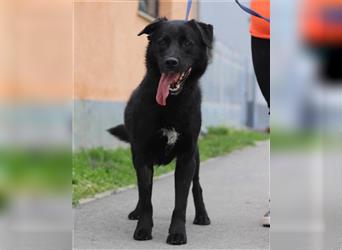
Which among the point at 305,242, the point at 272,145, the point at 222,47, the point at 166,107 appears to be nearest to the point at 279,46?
the point at 272,145

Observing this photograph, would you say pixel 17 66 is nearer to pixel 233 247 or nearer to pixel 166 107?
pixel 166 107

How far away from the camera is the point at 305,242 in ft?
5.51

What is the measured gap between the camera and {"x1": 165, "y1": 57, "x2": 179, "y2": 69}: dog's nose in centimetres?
314

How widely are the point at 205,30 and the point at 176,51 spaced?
0.91 feet

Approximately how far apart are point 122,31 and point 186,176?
4.42 m

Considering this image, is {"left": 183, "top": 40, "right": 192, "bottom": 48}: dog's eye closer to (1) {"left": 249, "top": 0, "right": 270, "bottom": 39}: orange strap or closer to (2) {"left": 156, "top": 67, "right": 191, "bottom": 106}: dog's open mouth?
(2) {"left": 156, "top": 67, "right": 191, "bottom": 106}: dog's open mouth

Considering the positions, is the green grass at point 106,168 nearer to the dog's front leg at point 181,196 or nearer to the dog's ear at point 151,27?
the dog's front leg at point 181,196

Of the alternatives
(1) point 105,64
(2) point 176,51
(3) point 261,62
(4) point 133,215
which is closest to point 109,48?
(1) point 105,64

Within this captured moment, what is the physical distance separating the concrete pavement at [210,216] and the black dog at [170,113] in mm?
169

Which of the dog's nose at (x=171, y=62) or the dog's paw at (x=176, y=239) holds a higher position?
the dog's nose at (x=171, y=62)

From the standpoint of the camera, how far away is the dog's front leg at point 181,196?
10.9ft

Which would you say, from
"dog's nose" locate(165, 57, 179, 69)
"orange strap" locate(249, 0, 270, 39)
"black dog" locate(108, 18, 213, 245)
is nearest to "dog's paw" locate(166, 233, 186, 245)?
"black dog" locate(108, 18, 213, 245)

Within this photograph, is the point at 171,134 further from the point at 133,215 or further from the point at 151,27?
the point at 133,215

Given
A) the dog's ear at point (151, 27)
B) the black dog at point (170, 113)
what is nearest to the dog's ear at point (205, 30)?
the black dog at point (170, 113)
